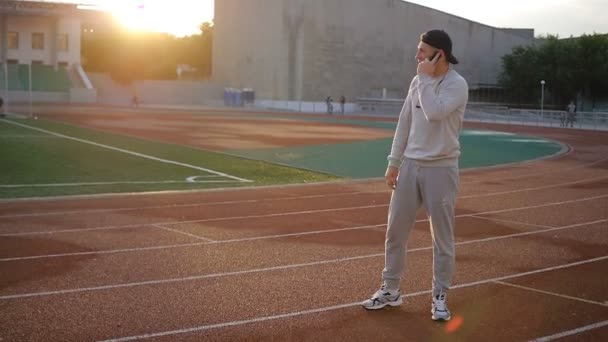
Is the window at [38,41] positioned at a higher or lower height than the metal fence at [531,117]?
higher

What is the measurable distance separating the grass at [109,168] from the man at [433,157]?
9.79 m

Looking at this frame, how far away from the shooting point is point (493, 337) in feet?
20.3

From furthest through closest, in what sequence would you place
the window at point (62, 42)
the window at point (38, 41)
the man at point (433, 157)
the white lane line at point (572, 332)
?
the window at point (62, 42) < the window at point (38, 41) < the man at point (433, 157) < the white lane line at point (572, 332)

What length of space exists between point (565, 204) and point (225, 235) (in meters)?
6.87

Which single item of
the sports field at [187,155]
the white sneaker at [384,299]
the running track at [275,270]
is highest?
the white sneaker at [384,299]

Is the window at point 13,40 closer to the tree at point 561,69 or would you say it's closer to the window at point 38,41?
the window at point 38,41

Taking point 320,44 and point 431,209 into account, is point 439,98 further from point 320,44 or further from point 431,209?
point 320,44

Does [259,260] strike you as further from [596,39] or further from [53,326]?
[596,39]

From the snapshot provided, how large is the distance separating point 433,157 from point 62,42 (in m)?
Answer: 76.2

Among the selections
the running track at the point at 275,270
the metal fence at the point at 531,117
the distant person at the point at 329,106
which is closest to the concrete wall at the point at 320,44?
the distant person at the point at 329,106

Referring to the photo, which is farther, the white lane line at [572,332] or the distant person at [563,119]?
the distant person at [563,119]

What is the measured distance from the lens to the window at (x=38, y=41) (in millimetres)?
76875

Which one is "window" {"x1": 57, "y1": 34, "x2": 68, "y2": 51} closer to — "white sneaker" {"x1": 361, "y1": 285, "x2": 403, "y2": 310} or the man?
"white sneaker" {"x1": 361, "y1": 285, "x2": 403, "y2": 310}

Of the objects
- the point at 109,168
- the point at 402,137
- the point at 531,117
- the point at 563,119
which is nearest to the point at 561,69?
the point at 531,117
